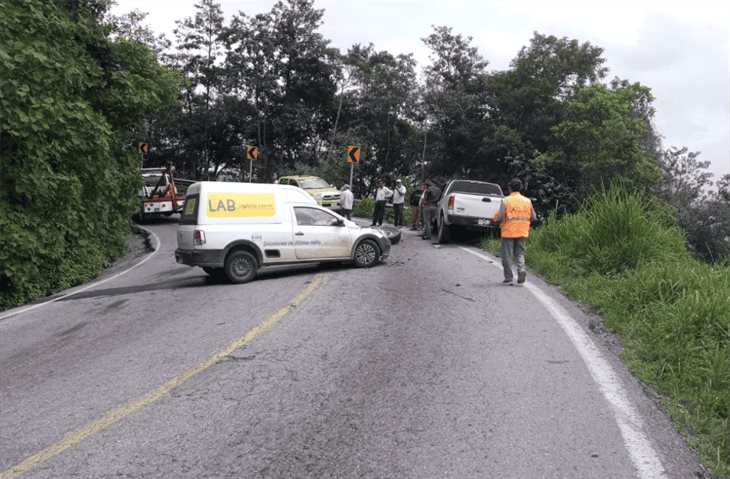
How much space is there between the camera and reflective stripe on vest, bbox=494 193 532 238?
1069 centimetres

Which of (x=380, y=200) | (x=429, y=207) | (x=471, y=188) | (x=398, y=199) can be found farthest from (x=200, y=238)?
(x=398, y=199)

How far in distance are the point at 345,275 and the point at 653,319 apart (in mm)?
6170

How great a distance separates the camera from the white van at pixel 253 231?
11.7m

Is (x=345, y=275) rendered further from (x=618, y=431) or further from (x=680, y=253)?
(x=618, y=431)

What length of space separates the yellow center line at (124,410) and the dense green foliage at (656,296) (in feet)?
13.5

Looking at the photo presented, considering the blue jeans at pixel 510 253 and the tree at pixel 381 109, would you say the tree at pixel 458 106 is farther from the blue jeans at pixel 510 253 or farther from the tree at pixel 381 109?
the blue jeans at pixel 510 253

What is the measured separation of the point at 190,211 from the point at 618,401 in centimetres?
887

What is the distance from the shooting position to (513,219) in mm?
10688

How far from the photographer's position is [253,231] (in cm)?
1202

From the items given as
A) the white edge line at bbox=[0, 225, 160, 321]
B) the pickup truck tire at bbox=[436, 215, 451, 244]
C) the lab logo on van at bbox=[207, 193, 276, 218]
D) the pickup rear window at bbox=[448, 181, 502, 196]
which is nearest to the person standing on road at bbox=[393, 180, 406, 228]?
the pickup rear window at bbox=[448, 181, 502, 196]

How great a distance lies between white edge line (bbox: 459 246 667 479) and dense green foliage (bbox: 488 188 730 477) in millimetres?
310

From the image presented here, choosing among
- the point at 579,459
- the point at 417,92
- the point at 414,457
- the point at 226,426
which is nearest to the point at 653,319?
the point at 579,459

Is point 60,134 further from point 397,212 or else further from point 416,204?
point 416,204

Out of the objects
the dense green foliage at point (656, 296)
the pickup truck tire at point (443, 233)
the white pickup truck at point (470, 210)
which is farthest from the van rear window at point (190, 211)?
the pickup truck tire at point (443, 233)
